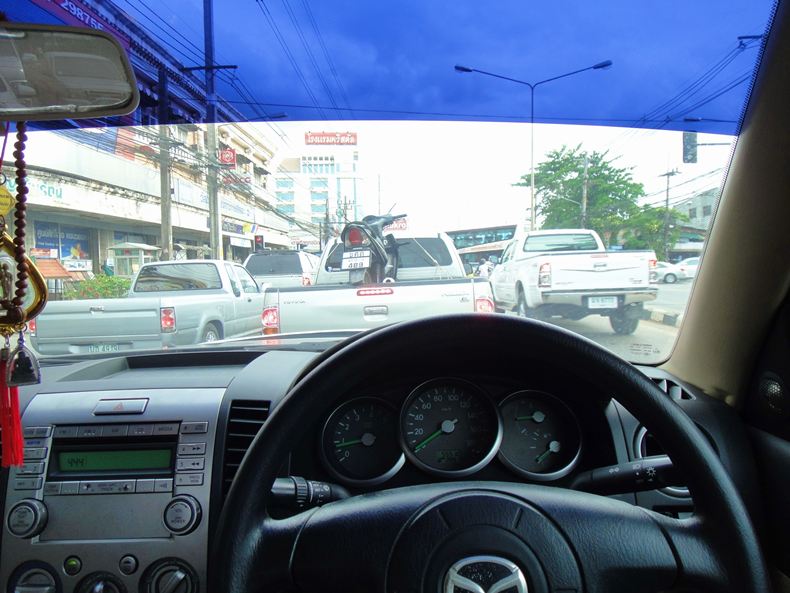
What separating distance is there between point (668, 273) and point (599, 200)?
20.4 inches

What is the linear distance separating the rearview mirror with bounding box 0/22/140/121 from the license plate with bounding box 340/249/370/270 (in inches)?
90.1

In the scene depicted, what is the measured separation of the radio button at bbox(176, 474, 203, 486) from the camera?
6.75ft

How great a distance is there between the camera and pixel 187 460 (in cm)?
208

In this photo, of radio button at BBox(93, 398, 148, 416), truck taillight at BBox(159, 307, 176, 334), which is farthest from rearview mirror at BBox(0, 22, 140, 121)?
truck taillight at BBox(159, 307, 176, 334)

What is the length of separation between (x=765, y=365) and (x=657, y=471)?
1.08m

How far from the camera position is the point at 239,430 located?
2137 millimetres

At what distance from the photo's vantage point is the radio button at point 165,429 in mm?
2129

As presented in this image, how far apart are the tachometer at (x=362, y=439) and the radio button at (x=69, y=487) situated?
868 mm

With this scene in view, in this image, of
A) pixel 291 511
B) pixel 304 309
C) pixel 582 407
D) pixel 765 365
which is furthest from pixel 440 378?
pixel 304 309

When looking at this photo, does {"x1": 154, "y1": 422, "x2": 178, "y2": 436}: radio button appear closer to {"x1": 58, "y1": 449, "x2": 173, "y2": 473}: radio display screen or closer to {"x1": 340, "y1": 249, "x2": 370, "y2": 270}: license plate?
{"x1": 58, "y1": 449, "x2": 173, "y2": 473}: radio display screen

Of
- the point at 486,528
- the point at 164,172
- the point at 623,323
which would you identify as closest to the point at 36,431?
the point at 164,172

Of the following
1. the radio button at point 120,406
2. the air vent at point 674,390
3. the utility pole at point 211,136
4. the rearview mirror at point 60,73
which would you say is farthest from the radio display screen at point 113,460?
the air vent at point 674,390

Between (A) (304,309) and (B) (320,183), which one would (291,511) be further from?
(A) (304,309)

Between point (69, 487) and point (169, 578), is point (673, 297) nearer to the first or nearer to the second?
point (169, 578)
